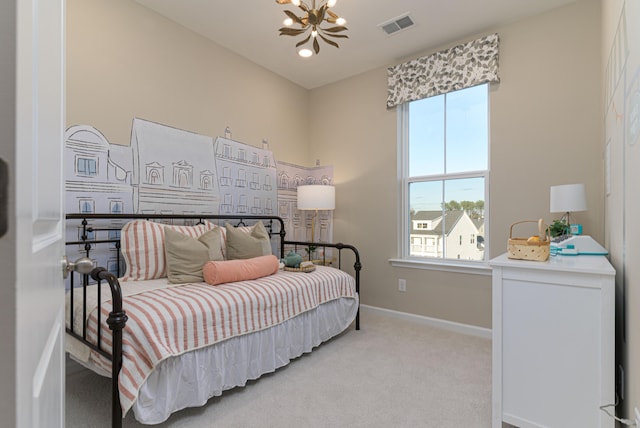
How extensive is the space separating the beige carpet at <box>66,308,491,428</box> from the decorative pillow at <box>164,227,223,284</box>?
29.9 inches

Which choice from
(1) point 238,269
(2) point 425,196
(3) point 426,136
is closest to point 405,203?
(2) point 425,196

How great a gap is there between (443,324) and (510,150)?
172cm

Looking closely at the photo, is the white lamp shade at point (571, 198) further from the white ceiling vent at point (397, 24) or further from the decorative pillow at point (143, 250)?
the decorative pillow at point (143, 250)

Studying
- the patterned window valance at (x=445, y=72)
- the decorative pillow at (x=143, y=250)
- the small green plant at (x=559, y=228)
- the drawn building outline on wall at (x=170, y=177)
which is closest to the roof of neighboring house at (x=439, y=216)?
the small green plant at (x=559, y=228)

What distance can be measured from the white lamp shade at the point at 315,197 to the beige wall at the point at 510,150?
1.16ft

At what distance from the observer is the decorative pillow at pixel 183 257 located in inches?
86.0

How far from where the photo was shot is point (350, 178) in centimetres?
377

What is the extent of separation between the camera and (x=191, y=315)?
1693 mm

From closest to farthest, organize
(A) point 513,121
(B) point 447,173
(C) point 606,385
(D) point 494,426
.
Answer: (C) point 606,385
(D) point 494,426
(A) point 513,121
(B) point 447,173

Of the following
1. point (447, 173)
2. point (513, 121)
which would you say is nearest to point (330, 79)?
point (447, 173)

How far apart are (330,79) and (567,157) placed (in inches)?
102

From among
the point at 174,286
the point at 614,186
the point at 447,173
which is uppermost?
the point at 447,173

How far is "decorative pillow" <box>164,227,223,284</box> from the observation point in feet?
7.16

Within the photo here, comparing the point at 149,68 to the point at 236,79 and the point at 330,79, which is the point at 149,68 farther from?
the point at 330,79
